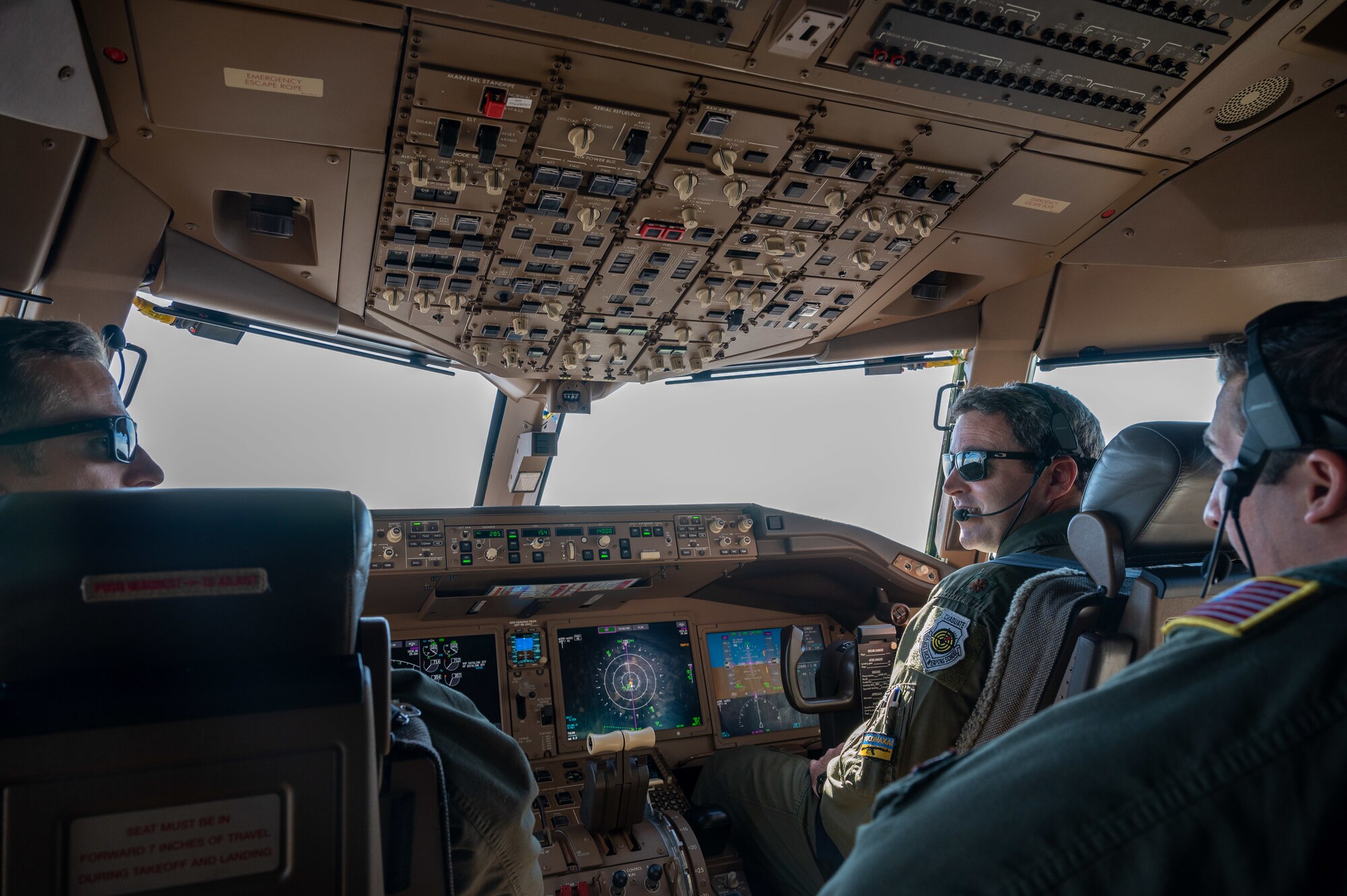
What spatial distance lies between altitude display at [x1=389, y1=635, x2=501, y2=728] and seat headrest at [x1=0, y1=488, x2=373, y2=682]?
2.28 metres

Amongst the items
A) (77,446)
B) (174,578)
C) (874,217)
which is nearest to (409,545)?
(77,446)

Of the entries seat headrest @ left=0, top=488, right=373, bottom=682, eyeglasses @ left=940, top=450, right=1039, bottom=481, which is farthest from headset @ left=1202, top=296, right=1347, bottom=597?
eyeglasses @ left=940, top=450, right=1039, bottom=481

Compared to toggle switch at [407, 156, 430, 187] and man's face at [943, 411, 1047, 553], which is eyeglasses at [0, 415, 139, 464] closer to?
toggle switch at [407, 156, 430, 187]

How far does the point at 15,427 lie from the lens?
1.43 meters

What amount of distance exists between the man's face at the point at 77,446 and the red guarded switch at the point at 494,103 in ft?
3.67

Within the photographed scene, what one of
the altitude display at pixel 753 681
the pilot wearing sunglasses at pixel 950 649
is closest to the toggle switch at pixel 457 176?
the pilot wearing sunglasses at pixel 950 649

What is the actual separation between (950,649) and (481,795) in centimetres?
105

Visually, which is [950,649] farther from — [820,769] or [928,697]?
[820,769]

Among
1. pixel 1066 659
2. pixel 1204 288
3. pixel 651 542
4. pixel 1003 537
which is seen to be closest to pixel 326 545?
pixel 1066 659

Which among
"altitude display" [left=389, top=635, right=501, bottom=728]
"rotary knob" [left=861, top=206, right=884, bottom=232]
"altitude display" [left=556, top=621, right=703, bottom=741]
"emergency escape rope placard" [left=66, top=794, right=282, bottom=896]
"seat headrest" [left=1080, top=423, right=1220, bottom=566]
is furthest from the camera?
"altitude display" [left=556, top=621, right=703, bottom=741]

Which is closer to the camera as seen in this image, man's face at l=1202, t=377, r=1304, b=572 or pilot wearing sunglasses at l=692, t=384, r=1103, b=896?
man's face at l=1202, t=377, r=1304, b=572

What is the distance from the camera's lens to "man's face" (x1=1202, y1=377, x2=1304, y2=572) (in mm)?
821

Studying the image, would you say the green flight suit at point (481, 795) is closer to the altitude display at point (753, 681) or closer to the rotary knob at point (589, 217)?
the rotary knob at point (589, 217)

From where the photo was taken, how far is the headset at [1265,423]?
79cm
